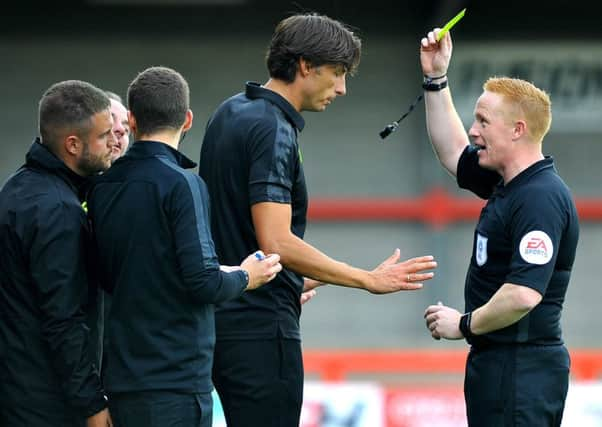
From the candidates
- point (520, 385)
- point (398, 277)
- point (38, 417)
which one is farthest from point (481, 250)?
point (38, 417)

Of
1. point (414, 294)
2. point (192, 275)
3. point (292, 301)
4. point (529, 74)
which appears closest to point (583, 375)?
point (414, 294)

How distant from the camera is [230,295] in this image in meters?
3.48

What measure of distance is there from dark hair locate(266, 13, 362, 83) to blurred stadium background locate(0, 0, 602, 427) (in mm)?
10235

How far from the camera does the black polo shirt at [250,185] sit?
3805 mm

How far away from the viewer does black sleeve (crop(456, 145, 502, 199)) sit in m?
4.45

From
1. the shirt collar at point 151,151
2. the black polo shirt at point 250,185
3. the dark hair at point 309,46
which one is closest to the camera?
the shirt collar at point 151,151

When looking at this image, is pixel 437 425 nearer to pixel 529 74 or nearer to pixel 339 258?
pixel 339 258

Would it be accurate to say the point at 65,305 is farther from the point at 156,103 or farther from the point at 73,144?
the point at 156,103

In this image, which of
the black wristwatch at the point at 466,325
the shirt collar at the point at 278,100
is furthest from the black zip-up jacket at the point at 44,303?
the black wristwatch at the point at 466,325

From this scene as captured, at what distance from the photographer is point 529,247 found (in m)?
3.82

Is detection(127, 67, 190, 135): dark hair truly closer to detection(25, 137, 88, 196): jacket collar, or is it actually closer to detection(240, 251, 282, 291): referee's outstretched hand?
detection(25, 137, 88, 196): jacket collar

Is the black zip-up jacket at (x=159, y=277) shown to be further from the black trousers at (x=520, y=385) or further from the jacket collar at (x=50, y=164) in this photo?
the black trousers at (x=520, y=385)

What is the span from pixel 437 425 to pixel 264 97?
16.2 feet

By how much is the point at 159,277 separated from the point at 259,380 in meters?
0.60
